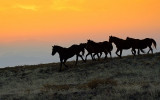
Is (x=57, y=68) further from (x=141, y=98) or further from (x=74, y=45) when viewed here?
(x=141, y=98)

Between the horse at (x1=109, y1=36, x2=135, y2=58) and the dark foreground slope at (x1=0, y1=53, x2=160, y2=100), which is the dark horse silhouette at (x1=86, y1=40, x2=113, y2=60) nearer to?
the horse at (x1=109, y1=36, x2=135, y2=58)

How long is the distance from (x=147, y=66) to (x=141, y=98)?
19949 mm

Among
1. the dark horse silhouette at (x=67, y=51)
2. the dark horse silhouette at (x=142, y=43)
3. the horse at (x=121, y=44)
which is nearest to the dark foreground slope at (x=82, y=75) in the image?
the dark horse silhouette at (x=67, y=51)

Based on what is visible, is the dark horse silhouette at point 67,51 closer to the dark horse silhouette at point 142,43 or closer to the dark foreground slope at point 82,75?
the dark foreground slope at point 82,75

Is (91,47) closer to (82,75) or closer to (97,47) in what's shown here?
(97,47)

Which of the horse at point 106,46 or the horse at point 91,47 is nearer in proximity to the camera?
the horse at point 91,47

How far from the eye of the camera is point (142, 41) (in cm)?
4559

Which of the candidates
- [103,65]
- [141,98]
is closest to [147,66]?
[103,65]

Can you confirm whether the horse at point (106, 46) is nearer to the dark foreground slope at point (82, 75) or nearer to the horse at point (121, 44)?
the horse at point (121, 44)

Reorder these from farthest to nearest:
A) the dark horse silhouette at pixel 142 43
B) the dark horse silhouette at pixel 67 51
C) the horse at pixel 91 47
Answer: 1. the dark horse silhouette at pixel 142 43
2. the horse at pixel 91 47
3. the dark horse silhouette at pixel 67 51

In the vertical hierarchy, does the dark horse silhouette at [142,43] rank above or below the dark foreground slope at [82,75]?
above

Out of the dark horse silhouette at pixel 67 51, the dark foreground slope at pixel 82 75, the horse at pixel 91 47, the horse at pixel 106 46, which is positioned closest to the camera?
the dark foreground slope at pixel 82 75

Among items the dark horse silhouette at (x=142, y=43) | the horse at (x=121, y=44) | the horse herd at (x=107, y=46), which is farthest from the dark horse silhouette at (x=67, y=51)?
the dark horse silhouette at (x=142, y=43)

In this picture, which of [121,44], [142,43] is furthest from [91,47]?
[142,43]
